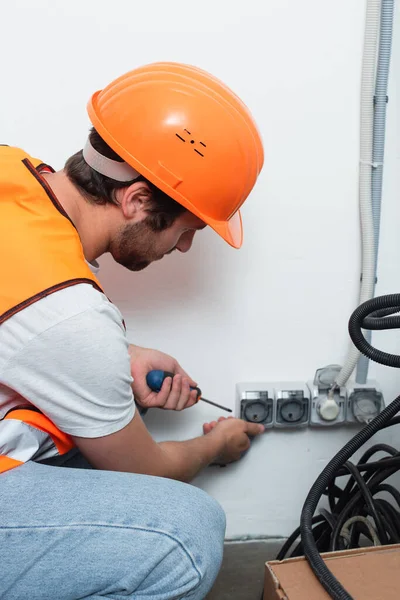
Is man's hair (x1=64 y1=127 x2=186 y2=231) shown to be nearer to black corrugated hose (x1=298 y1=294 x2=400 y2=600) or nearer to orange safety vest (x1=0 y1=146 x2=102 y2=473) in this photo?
orange safety vest (x1=0 y1=146 x2=102 y2=473)

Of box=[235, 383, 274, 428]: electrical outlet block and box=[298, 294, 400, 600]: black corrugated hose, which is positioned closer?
box=[298, 294, 400, 600]: black corrugated hose

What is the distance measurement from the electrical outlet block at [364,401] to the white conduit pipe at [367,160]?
0.05 metres

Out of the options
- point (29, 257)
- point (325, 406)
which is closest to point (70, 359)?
point (29, 257)

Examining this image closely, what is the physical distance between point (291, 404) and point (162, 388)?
348mm

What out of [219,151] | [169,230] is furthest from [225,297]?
[219,151]

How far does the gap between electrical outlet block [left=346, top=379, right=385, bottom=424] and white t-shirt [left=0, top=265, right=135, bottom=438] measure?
71 centimetres

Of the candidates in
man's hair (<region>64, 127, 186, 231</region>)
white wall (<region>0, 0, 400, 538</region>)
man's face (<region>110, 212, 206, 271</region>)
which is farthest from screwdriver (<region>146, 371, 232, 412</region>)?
man's hair (<region>64, 127, 186, 231</region>)

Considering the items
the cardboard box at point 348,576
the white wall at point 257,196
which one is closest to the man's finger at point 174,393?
the white wall at point 257,196

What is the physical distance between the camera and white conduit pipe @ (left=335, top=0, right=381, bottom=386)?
1.20 m

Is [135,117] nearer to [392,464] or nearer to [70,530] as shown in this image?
→ [70,530]

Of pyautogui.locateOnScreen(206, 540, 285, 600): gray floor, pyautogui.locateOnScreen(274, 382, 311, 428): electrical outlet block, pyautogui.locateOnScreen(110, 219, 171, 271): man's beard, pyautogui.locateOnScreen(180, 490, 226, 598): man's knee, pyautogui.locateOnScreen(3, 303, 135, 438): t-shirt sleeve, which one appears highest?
pyautogui.locateOnScreen(110, 219, 171, 271): man's beard

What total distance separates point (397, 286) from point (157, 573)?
0.86 metres

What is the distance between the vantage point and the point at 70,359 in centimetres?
84

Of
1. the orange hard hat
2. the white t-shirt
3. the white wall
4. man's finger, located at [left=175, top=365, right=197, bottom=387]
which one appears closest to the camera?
the white t-shirt
